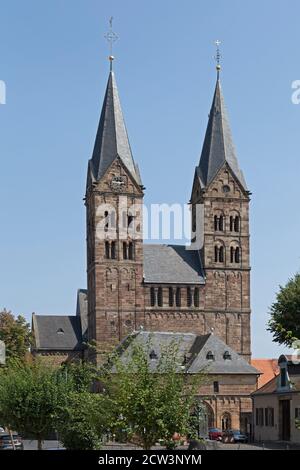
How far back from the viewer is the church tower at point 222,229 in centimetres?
A: 10756

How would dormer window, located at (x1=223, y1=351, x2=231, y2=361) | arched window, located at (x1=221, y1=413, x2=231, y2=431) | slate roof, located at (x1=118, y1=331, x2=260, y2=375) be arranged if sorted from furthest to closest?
dormer window, located at (x1=223, y1=351, x2=231, y2=361), arched window, located at (x1=221, y1=413, x2=231, y2=431), slate roof, located at (x1=118, y1=331, x2=260, y2=375)

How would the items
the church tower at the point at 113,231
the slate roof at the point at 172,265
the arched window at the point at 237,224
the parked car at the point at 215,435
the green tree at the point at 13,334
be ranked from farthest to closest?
the arched window at the point at 237,224 < the slate roof at the point at 172,265 < the church tower at the point at 113,231 < the green tree at the point at 13,334 < the parked car at the point at 215,435

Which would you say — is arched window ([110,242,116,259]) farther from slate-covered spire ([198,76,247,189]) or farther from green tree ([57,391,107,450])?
green tree ([57,391,107,450])

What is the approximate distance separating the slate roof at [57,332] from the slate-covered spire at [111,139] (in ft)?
74.2

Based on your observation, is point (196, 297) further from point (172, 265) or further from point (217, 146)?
point (217, 146)

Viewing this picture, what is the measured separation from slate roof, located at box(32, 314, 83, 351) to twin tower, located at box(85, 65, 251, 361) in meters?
9.45

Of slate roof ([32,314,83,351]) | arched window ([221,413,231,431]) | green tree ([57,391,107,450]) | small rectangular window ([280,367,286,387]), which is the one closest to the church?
slate roof ([32,314,83,351])

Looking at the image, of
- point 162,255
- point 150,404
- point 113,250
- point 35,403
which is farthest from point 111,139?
point 150,404

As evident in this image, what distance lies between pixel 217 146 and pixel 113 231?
16.5 meters

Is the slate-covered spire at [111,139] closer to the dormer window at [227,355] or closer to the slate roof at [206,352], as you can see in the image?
the slate roof at [206,352]

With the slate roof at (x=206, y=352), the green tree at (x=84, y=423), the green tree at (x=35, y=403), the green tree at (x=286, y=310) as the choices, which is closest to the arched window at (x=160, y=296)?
the slate roof at (x=206, y=352)

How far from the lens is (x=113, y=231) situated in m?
107

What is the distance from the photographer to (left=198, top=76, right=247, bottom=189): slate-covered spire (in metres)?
111
